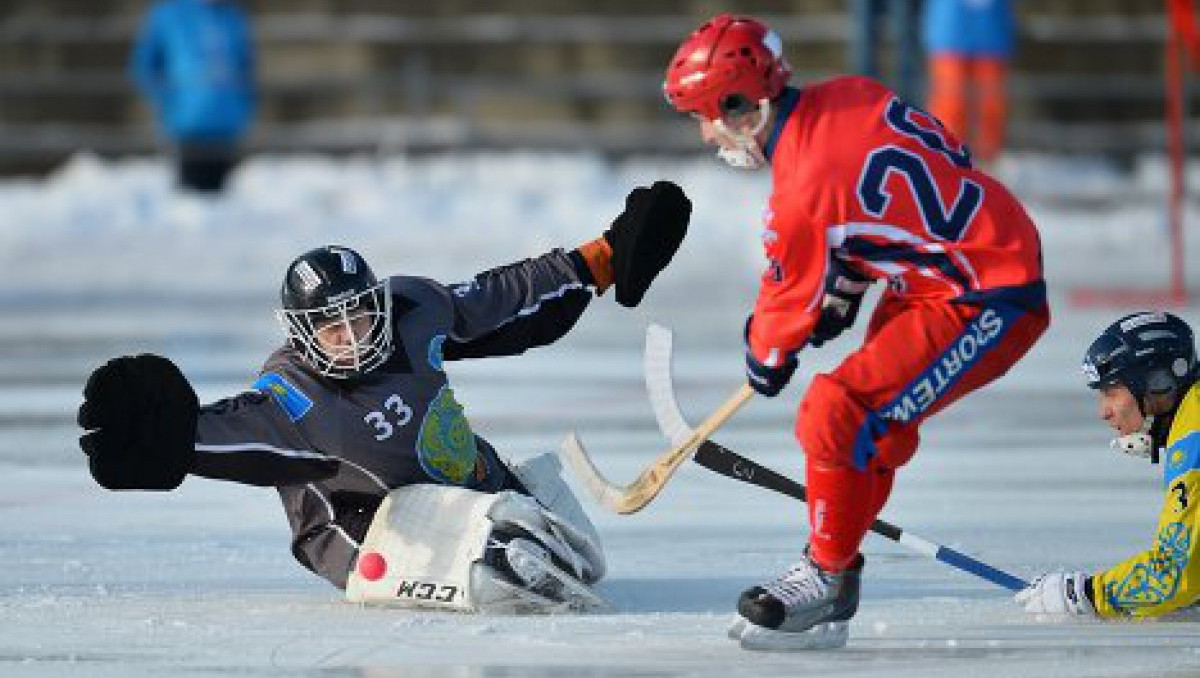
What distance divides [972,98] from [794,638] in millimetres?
13862

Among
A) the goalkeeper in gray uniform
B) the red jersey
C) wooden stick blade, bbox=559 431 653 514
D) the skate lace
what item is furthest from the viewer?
wooden stick blade, bbox=559 431 653 514

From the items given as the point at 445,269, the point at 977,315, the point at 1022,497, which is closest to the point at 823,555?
the point at 977,315

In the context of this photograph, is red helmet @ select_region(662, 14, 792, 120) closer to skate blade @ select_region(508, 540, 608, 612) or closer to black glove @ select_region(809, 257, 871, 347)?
black glove @ select_region(809, 257, 871, 347)

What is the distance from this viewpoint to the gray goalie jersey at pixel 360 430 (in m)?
5.93

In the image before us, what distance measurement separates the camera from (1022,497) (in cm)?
795

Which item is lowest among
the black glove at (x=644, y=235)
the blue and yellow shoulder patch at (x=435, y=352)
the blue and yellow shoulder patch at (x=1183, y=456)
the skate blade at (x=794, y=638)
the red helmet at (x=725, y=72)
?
the skate blade at (x=794, y=638)

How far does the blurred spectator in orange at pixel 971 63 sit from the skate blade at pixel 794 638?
13.2 metres

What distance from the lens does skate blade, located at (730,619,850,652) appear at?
18.0ft

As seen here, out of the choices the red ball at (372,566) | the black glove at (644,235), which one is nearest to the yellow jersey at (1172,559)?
the black glove at (644,235)

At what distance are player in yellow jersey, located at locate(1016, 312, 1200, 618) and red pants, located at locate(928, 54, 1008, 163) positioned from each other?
12655 mm

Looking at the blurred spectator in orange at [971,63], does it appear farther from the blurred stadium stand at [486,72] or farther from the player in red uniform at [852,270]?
the player in red uniform at [852,270]

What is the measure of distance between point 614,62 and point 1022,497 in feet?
43.0

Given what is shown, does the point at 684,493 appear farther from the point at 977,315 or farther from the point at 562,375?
the point at 562,375

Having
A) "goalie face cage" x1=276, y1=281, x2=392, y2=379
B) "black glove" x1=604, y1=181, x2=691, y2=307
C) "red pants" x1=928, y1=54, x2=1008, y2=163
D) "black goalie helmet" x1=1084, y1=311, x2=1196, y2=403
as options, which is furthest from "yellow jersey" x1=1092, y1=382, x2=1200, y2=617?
"red pants" x1=928, y1=54, x2=1008, y2=163
